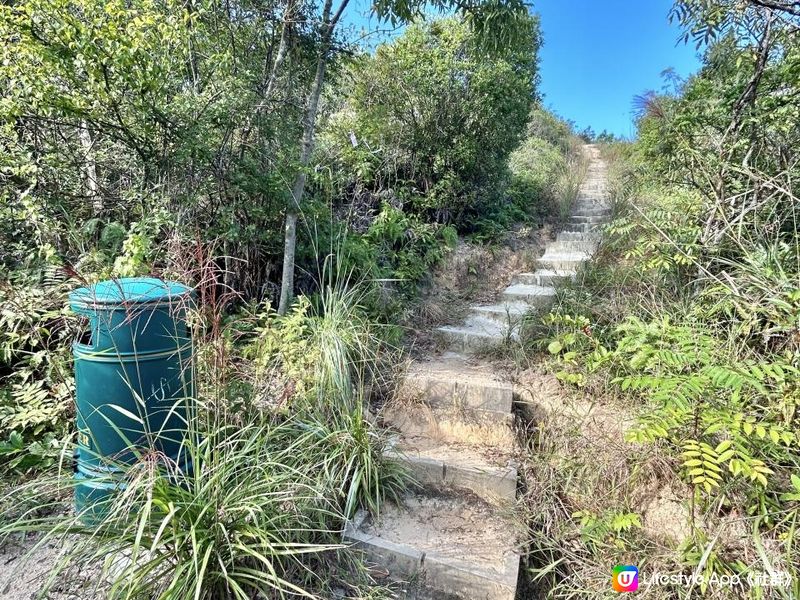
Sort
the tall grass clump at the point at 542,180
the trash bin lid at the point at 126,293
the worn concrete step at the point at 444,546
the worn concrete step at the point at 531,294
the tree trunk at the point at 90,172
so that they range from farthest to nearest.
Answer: the tall grass clump at the point at 542,180 → the worn concrete step at the point at 531,294 → the tree trunk at the point at 90,172 → the worn concrete step at the point at 444,546 → the trash bin lid at the point at 126,293

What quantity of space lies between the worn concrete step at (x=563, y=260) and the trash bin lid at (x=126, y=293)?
3912 mm

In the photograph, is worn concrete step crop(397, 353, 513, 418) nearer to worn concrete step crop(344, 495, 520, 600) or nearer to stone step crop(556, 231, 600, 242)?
worn concrete step crop(344, 495, 520, 600)

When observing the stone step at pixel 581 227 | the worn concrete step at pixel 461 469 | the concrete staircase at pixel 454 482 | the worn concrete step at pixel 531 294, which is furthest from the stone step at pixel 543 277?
the worn concrete step at pixel 461 469

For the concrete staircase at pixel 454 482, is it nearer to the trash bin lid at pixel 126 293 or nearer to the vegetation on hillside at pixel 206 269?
the vegetation on hillside at pixel 206 269

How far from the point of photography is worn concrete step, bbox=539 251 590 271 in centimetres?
473

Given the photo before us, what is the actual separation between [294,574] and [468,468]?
1.04 meters

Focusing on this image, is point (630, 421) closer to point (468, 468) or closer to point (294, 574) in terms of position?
point (468, 468)

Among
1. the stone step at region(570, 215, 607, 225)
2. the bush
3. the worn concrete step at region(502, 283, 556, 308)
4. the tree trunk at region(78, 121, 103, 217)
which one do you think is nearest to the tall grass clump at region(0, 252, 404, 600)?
the tree trunk at region(78, 121, 103, 217)

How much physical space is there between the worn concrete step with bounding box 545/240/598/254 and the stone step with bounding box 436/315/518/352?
1931 millimetres

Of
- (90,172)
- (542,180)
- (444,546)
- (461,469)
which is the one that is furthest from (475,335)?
(542,180)

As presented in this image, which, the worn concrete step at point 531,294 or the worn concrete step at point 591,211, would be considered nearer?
the worn concrete step at point 531,294

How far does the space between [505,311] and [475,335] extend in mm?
520

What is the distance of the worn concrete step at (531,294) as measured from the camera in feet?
13.0

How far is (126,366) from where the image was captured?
1.75 meters
